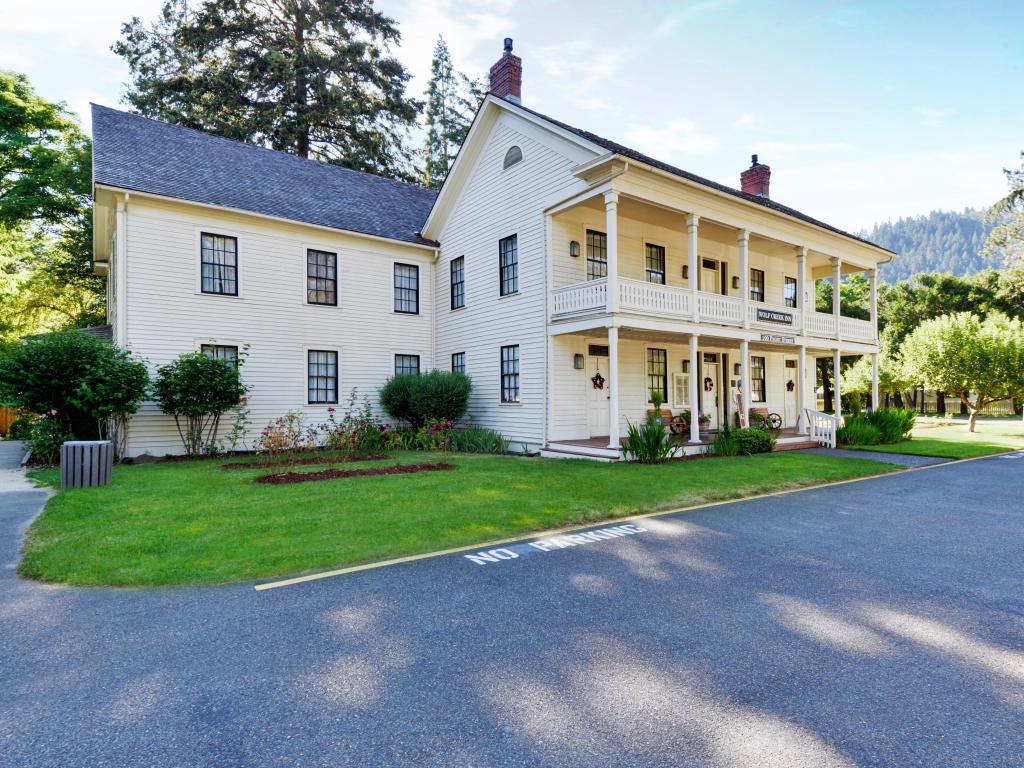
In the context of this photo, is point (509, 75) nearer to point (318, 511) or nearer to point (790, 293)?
point (790, 293)

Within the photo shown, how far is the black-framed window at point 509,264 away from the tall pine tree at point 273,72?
15878 millimetres

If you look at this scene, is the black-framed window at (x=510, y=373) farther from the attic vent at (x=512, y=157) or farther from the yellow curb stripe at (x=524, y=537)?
the yellow curb stripe at (x=524, y=537)

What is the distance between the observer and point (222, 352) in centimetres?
1516

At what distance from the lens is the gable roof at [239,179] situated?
1442cm

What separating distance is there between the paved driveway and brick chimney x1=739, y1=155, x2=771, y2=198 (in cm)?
2059

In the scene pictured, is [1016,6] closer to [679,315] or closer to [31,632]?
[679,315]

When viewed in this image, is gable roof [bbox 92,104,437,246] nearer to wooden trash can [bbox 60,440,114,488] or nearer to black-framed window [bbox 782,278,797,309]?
wooden trash can [bbox 60,440,114,488]

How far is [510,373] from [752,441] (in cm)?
690

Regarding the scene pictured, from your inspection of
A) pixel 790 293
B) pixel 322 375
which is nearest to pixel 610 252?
pixel 322 375

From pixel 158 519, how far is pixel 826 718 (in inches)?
287

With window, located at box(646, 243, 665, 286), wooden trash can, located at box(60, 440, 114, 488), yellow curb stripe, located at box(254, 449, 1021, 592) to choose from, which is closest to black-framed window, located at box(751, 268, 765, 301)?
window, located at box(646, 243, 665, 286)

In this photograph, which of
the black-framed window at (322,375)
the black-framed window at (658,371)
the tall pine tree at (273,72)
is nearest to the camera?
the black-framed window at (322,375)

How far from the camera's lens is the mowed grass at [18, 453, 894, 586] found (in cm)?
529

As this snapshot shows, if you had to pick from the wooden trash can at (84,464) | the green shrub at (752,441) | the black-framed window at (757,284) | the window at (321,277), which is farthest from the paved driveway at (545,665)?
the black-framed window at (757,284)
